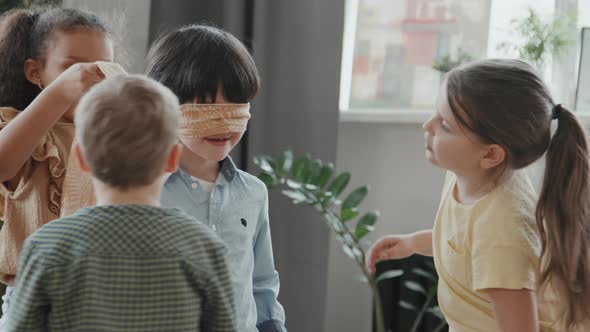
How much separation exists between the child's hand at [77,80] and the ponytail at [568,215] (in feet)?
3.04

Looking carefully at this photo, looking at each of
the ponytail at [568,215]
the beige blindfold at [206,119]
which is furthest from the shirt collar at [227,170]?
the ponytail at [568,215]

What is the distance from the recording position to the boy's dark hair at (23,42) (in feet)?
5.55

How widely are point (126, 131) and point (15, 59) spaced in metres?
0.74

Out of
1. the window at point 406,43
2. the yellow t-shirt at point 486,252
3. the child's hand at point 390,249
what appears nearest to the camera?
the yellow t-shirt at point 486,252

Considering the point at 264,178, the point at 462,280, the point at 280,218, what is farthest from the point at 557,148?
the point at 280,218

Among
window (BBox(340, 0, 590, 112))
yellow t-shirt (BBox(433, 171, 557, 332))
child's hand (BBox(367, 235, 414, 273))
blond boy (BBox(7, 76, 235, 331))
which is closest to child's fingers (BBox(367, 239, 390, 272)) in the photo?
child's hand (BBox(367, 235, 414, 273))

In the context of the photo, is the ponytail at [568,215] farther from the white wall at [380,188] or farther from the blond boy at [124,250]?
the white wall at [380,188]

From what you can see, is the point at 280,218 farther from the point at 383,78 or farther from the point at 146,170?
the point at 146,170

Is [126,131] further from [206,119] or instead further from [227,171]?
[227,171]

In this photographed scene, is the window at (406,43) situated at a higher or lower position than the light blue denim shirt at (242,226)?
higher

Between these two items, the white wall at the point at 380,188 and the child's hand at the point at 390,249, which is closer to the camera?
the child's hand at the point at 390,249

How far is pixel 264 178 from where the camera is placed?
4.57 ft

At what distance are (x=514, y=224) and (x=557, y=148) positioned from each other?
20cm

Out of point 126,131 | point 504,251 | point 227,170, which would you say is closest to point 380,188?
point 227,170
